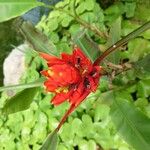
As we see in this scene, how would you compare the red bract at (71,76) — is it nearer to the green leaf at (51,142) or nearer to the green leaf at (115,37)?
the green leaf at (51,142)

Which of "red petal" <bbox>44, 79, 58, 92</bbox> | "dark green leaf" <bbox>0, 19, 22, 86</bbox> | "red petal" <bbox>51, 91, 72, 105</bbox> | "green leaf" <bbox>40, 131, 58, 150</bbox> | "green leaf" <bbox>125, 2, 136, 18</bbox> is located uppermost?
"red petal" <bbox>44, 79, 58, 92</bbox>

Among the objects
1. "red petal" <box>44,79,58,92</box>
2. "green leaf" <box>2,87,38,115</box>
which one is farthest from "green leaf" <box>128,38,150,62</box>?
"red petal" <box>44,79,58,92</box>

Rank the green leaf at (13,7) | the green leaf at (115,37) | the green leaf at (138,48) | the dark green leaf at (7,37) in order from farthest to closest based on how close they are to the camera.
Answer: the dark green leaf at (7,37) < the green leaf at (138,48) < the green leaf at (115,37) < the green leaf at (13,7)

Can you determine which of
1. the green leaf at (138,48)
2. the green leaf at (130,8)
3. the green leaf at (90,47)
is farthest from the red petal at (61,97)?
the green leaf at (130,8)

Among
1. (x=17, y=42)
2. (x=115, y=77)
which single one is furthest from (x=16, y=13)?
(x=17, y=42)

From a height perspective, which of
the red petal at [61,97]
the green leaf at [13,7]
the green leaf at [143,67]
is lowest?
the green leaf at [143,67]

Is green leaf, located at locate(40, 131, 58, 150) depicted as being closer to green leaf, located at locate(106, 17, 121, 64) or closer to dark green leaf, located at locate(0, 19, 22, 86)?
green leaf, located at locate(106, 17, 121, 64)

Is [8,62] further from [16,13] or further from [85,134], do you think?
[16,13]
